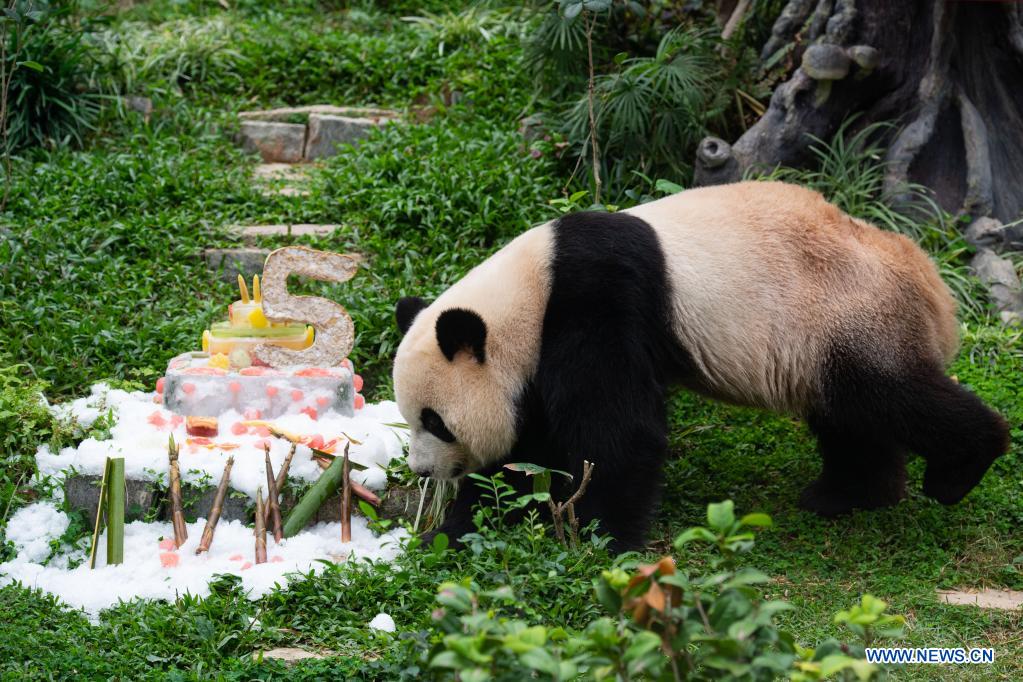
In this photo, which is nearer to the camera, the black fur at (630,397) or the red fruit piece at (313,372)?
the black fur at (630,397)

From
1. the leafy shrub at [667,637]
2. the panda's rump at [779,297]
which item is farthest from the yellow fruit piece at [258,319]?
the leafy shrub at [667,637]

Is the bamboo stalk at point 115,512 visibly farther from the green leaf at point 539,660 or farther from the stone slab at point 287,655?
the green leaf at point 539,660

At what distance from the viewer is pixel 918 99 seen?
24.2 ft

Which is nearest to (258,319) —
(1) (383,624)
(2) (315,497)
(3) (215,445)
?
(3) (215,445)

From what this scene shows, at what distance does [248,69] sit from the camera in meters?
9.88

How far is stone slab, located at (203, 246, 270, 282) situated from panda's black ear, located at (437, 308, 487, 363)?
3250mm

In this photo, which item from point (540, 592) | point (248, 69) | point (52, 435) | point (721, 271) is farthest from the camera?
point (248, 69)

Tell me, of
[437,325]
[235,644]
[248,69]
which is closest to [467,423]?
[437,325]

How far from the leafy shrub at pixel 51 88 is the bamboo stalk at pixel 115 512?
4.74 m

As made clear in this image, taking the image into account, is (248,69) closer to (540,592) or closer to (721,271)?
(721,271)

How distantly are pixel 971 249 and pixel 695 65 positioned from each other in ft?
7.78

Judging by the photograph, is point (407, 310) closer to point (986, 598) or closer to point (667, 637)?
point (986, 598)

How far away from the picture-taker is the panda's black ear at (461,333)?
4.20 m

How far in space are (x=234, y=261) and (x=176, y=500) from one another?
2872mm
